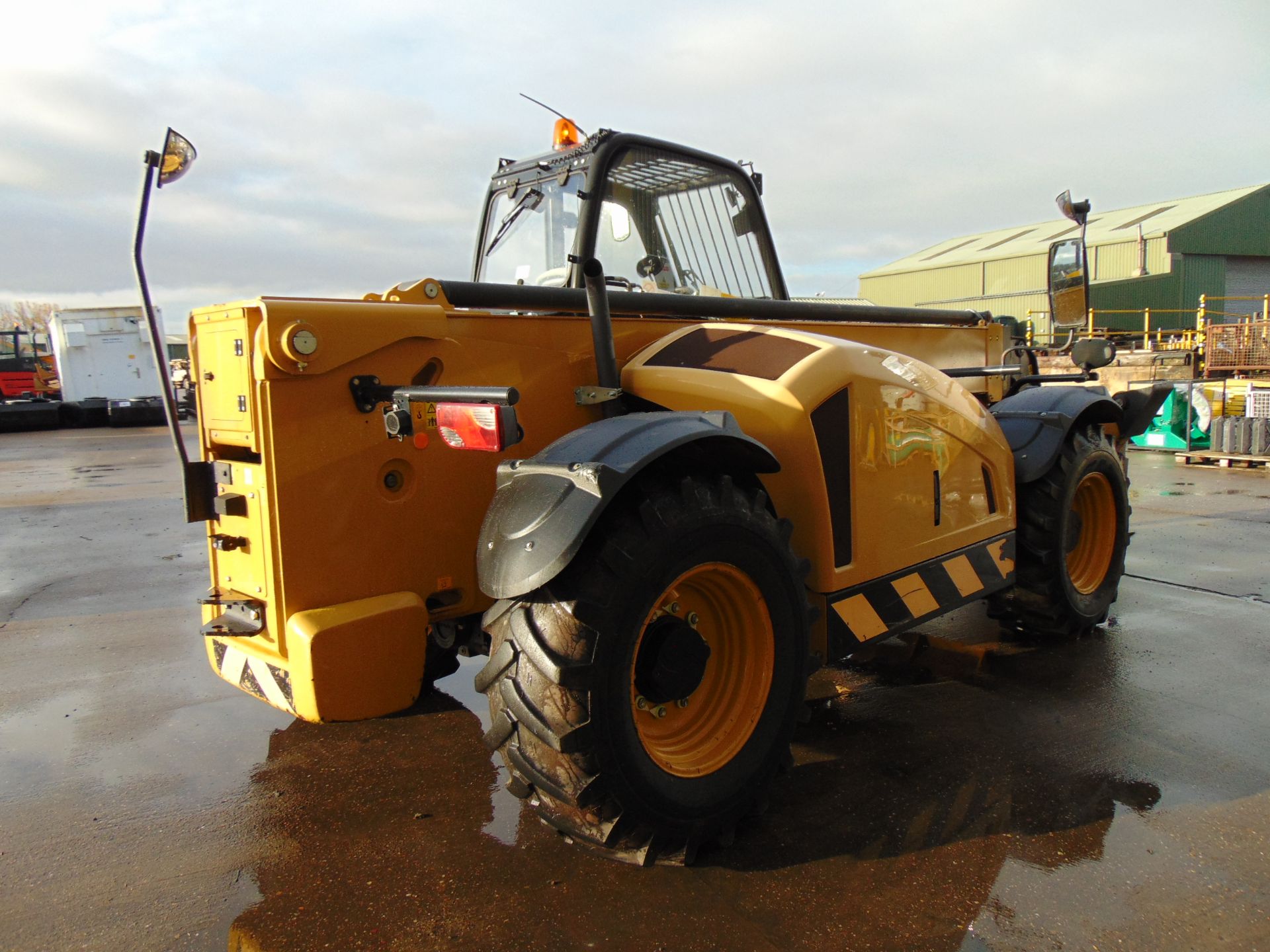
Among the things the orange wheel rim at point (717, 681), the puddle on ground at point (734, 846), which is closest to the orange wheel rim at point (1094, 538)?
the puddle on ground at point (734, 846)

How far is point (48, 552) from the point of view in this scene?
7645 millimetres

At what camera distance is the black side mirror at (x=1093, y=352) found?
4.57m

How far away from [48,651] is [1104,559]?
567 centimetres

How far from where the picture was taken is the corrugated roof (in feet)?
119

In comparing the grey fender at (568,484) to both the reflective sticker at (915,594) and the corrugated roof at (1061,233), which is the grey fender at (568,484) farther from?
the corrugated roof at (1061,233)

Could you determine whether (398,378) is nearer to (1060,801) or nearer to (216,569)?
(216,569)

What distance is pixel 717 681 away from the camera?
111 inches

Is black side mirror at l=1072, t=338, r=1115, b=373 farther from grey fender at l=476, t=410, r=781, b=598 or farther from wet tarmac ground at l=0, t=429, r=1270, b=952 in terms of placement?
grey fender at l=476, t=410, r=781, b=598

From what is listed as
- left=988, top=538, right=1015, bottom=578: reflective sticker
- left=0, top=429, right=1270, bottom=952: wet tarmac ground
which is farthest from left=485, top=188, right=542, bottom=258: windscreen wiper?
left=988, top=538, right=1015, bottom=578: reflective sticker

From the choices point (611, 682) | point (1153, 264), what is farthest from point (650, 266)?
point (1153, 264)

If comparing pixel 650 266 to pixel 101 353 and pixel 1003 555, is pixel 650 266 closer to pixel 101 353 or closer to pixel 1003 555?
Answer: pixel 1003 555

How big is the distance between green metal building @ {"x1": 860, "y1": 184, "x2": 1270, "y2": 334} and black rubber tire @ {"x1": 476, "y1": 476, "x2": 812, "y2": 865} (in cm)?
3284

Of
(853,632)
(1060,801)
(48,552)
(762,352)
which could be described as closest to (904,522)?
(853,632)

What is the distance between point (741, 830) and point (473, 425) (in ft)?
4.86
